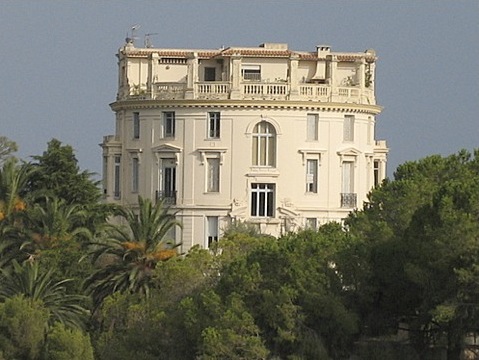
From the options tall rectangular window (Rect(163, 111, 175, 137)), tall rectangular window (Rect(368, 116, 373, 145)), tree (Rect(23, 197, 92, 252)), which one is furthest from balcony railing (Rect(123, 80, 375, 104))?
tree (Rect(23, 197, 92, 252))

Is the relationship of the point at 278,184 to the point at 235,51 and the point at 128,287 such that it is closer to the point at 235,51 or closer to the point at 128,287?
the point at 235,51

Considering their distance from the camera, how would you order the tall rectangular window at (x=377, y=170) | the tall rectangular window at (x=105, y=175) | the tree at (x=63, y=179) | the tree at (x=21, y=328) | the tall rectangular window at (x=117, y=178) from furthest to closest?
1. the tall rectangular window at (x=377, y=170)
2. the tall rectangular window at (x=105, y=175)
3. the tall rectangular window at (x=117, y=178)
4. the tree at (x=63, y=179)
5. the tree at (x=21, y=328)

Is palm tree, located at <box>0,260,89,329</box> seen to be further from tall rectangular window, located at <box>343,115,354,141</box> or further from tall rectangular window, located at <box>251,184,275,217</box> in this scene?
tall rectangular window, located at <box>343,115,354,141</box>

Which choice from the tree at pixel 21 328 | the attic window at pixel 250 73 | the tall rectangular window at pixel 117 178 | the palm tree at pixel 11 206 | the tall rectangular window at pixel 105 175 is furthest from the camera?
the tall rectangular window at pixel 105 175

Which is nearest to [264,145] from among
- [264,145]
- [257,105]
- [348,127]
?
[264,145]

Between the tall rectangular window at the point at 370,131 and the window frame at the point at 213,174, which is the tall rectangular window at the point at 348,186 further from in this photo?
the window frame at the point at 213,174

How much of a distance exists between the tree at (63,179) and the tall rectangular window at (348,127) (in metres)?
13.2

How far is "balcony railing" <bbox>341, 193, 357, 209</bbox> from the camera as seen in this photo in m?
124

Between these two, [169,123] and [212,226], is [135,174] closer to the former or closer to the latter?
[169,123]

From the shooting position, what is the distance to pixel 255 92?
123 m

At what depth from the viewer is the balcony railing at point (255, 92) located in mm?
122500

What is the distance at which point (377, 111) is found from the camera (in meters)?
126

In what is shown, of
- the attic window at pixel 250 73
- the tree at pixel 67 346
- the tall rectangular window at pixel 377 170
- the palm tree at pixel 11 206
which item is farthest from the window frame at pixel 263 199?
the tree at pixel 67 346

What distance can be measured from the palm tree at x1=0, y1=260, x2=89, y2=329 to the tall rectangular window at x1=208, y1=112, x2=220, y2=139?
24.3 m
